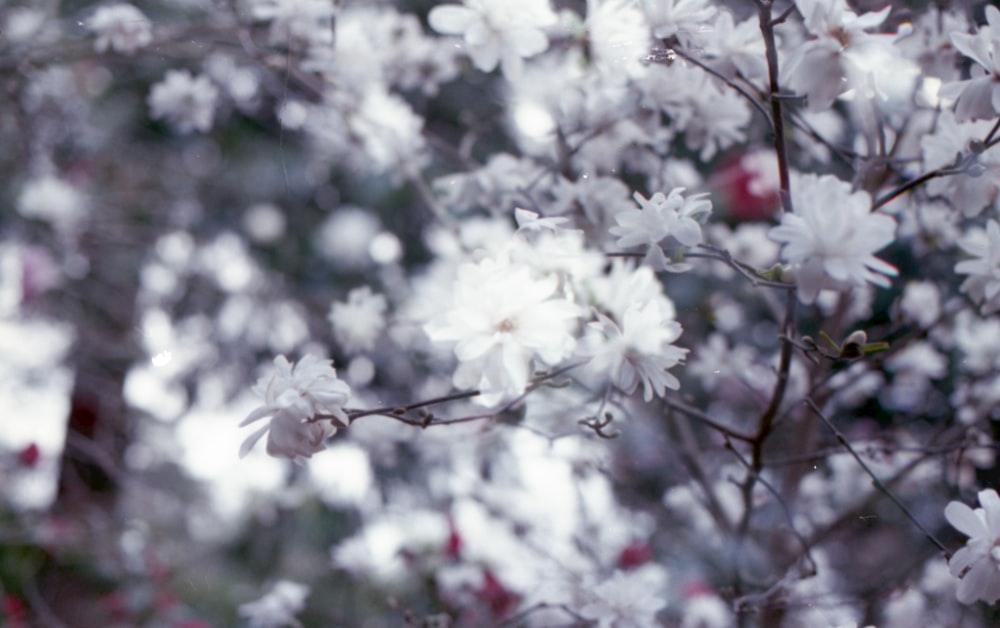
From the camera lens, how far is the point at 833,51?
605mm

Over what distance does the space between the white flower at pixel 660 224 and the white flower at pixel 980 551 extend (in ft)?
0.92

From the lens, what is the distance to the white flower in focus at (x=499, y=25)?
77cm

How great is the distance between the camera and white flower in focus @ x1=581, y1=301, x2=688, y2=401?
0.63 meters

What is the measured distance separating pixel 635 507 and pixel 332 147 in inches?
37.0

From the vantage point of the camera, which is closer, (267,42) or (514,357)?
(514,357)

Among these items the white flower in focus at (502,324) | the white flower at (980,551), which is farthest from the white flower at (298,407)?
the white flower at (980,551)

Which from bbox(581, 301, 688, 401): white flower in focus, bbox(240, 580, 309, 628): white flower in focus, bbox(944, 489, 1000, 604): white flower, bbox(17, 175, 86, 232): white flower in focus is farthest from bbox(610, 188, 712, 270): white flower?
bbox(17, 175, 86, 232): white flower in focus

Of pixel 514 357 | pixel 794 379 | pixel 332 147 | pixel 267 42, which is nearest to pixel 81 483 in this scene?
pixel 332 147

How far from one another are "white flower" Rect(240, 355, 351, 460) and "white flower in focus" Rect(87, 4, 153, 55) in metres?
0.88

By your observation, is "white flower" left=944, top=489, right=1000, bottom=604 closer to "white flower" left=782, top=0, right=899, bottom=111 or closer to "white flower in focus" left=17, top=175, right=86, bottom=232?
"white flower" left=782, top=0, right=899, bottom=111

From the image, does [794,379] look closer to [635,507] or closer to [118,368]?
[635,507]

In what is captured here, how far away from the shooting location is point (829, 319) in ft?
4.24

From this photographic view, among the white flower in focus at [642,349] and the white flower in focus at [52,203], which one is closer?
the white flower in focus at [642,349]

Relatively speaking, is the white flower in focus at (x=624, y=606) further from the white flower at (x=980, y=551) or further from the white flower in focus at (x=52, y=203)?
the white flower in focus at (x=52, y=203)
